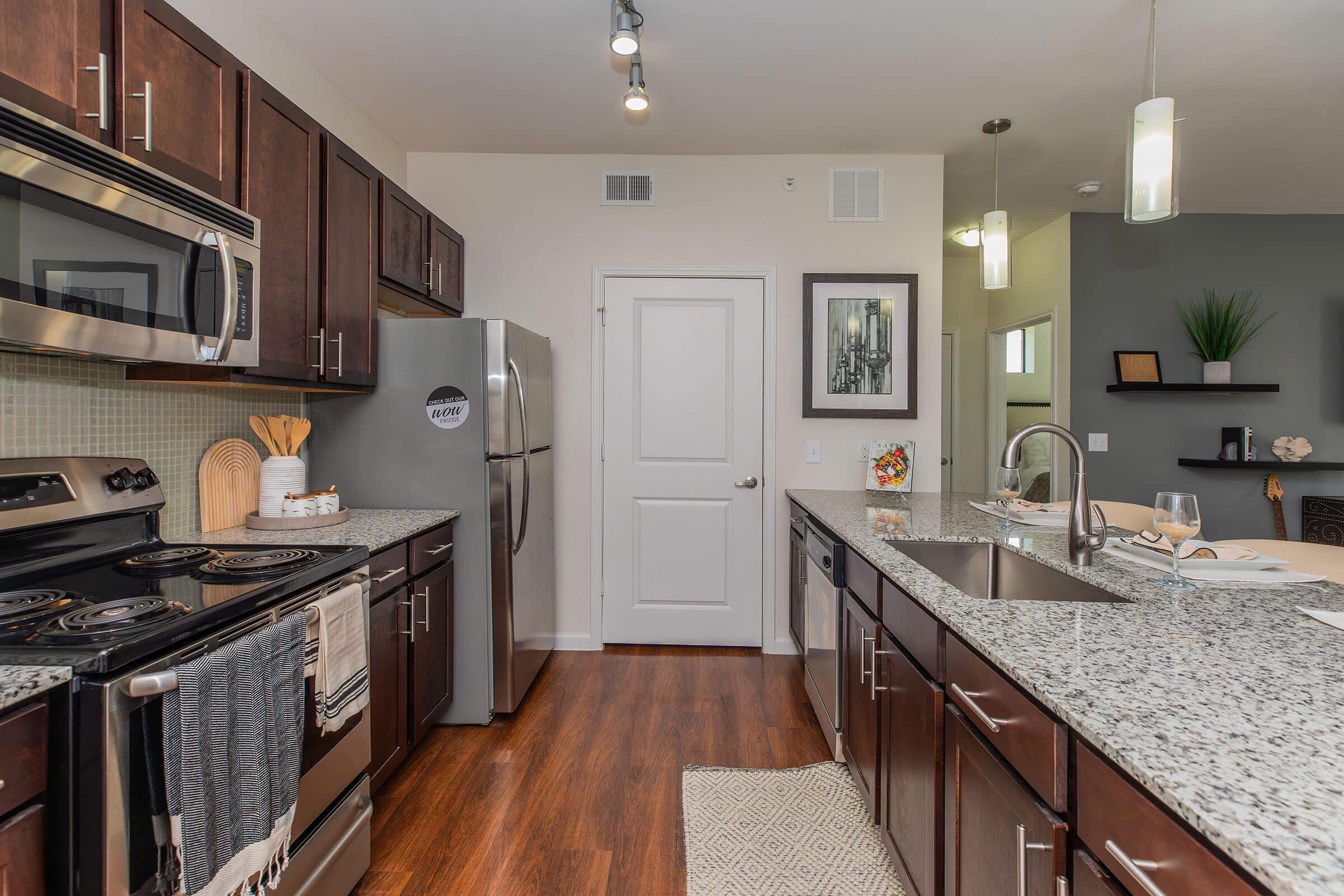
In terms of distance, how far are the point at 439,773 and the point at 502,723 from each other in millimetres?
387

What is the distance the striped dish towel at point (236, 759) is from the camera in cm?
107

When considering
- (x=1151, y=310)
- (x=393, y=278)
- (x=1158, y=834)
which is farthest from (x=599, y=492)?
(x=1151, y=310)

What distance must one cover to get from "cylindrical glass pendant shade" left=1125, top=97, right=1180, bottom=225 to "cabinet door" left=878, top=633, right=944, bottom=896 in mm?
1407

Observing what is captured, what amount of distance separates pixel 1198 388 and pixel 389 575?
4.72 m

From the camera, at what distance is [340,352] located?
7.38 feet

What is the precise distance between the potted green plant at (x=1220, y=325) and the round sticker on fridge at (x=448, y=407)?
4.48 meters

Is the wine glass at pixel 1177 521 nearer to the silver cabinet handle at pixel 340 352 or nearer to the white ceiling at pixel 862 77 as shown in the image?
the white ceiling at pixel 862 77

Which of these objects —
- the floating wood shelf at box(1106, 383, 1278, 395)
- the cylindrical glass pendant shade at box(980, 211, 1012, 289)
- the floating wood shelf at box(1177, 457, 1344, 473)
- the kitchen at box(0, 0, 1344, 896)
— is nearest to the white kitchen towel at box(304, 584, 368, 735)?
the kitchen at box(0, 0, 1344, 896)

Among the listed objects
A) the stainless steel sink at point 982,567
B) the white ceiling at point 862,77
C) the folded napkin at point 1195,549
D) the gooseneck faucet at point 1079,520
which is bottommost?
the stainless steel sink at point 982,567

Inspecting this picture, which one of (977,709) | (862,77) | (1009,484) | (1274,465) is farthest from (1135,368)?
(977,709)

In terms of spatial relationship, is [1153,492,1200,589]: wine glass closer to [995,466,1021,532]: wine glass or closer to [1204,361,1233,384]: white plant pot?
[995,466,1021,532]: wine glass

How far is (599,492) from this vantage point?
347 centimetres

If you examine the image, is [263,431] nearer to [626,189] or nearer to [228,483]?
[228,483]

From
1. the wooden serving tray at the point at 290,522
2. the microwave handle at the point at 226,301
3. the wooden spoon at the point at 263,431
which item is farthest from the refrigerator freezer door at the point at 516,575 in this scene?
the microwave handle at the point at 226,301
